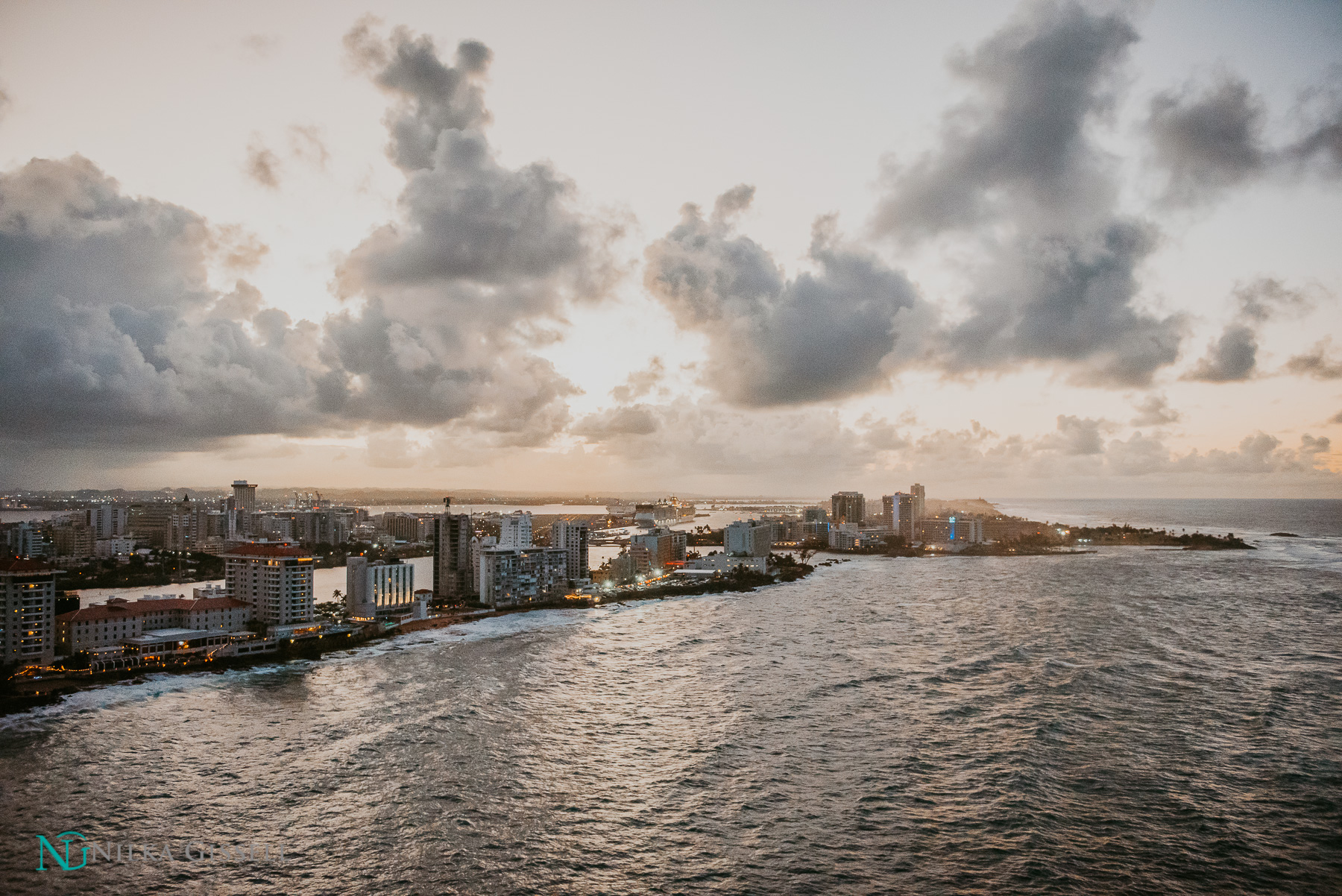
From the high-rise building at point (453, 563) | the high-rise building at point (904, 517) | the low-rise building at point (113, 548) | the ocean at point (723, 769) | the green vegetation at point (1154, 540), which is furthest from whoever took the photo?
the high-rise building at point (904, 517)

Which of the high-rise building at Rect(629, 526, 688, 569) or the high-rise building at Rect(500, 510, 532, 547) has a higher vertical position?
the high-rise building at Rect(500, 510, 532, 547)

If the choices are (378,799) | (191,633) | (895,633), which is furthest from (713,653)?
(191,633)

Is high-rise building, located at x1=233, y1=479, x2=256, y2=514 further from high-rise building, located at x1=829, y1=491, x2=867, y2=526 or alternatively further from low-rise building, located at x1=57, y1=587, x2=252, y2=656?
high-rise building, located at x1=829, y1=491, x2=867, y2=526

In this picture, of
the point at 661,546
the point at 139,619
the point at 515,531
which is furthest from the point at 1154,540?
the point at 139,619

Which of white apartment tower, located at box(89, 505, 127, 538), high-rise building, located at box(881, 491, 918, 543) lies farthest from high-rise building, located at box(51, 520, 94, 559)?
high-rise building, located at box(881, 491, 918, 543)

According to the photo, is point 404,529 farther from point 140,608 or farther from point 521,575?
point 140,608

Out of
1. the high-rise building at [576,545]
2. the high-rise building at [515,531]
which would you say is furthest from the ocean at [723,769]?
the high-rise building at [515,531]

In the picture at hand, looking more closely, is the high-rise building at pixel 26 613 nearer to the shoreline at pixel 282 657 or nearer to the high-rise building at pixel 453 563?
the shoreline at pixel 282 657
